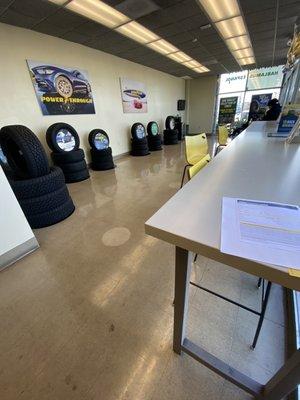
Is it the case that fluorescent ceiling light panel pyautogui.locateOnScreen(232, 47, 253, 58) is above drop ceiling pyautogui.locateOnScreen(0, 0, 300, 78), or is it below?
below

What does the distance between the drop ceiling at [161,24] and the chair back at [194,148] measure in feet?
6.81

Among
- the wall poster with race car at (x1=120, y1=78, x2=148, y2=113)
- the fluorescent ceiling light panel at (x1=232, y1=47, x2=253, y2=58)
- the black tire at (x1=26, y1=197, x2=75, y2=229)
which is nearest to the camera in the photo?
the black tire at (x1=26, y1=197, x2=75, y2=229)

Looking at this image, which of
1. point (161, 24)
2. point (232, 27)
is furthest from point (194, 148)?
point (232, 27)

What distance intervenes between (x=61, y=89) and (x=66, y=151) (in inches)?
54.2

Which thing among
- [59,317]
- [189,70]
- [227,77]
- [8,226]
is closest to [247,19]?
[189,70]

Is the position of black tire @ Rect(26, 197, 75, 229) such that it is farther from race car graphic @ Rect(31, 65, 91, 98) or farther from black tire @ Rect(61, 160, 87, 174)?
race car graphic @ Rect(31, 65, 91, 98)

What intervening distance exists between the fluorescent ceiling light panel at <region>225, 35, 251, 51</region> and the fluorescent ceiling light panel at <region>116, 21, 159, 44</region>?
1.87 m

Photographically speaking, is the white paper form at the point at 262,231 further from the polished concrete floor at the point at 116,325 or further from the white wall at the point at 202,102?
the white wall at the point at 202,102

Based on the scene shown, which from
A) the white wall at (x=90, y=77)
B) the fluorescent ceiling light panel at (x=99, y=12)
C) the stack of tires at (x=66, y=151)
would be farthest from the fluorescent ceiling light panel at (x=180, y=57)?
the stack of tires at (x=66, y=151)

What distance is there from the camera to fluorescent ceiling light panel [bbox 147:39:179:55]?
4.25 m

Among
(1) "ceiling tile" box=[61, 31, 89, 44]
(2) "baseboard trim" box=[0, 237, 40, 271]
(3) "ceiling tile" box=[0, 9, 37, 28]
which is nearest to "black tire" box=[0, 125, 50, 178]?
(2) "baseboard trim" box=[0, 237, 40, 271]

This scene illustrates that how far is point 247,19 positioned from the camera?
131 inches

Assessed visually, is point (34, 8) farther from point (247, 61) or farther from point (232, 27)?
point (247, 61)

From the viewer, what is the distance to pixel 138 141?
5.66 metres
